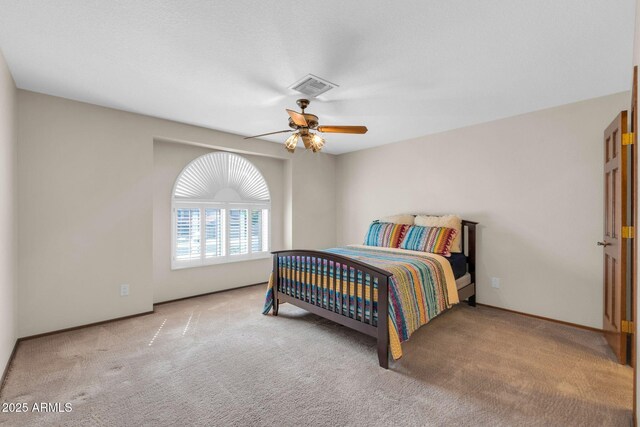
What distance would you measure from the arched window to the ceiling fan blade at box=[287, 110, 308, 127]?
222 cm

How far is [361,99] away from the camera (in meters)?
3.02

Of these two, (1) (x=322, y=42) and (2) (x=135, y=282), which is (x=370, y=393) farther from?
(2) (x=135, y=282)

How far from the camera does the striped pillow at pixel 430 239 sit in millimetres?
3484

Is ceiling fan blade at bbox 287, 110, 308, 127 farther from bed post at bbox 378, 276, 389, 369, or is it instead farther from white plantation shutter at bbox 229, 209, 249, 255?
white plantation shutter at bbox 229, 209, 249, 255

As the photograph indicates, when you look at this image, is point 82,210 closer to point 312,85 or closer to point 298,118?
point 298,118

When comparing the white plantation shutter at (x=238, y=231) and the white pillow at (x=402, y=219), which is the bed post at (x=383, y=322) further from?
the white plantation shutter at (x=238, y=231)

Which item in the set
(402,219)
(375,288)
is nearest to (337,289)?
(375,288)

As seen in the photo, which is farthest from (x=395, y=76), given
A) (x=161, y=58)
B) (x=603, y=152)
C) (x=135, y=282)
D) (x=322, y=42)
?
(x=135, y=282)

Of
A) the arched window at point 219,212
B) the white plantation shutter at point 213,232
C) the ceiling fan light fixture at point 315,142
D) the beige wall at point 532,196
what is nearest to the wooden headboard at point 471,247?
the beige wall at point 532,196

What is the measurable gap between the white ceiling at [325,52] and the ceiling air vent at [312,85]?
0.08 m

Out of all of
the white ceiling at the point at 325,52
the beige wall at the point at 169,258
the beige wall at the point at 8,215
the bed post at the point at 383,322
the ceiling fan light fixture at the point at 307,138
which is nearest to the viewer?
the white ceiling at the point at 325,52

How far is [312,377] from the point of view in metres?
2.15

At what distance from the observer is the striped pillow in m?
3.48

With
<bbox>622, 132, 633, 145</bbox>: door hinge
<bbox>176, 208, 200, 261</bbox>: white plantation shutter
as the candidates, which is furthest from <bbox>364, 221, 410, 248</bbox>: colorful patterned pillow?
<bbox>176, 208, 200, 261</bbox>: white plantation shutter
